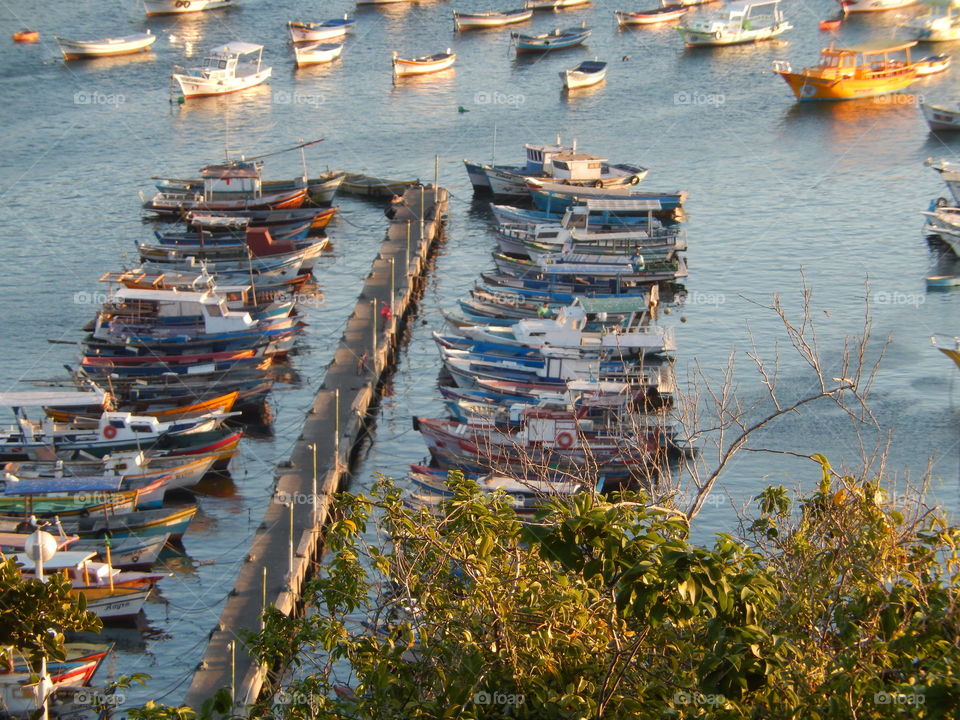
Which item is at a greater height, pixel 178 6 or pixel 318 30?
pixel 178 6

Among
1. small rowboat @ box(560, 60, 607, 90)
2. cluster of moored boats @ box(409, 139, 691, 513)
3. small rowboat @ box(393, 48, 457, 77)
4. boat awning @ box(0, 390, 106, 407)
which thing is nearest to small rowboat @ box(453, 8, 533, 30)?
small rowboat @ box(393, 48, 457, 77)

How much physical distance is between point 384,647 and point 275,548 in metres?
21.8

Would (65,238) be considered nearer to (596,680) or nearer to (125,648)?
(125,648)

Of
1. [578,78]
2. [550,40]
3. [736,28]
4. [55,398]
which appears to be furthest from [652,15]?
[55,398]

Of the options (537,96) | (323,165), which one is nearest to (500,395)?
(323,165)

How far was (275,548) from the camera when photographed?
36.3 metres

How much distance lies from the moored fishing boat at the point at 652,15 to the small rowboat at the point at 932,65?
2197cm

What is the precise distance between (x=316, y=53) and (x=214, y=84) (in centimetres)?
1076

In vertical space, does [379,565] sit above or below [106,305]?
above

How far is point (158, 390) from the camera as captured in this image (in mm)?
47906

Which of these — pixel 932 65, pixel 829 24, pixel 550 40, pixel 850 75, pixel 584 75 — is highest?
pixel 829 24

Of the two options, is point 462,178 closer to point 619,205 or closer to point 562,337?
point 619,205

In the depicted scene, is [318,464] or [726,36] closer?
[318,464]

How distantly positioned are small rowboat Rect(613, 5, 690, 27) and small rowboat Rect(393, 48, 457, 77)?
53.2 ft
